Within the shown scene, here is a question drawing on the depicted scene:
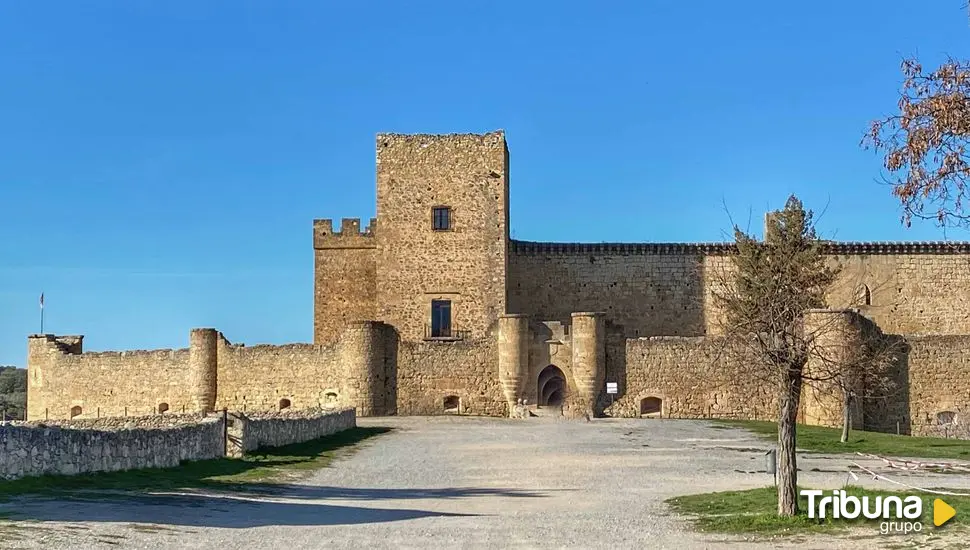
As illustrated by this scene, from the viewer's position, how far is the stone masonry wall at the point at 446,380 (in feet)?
139

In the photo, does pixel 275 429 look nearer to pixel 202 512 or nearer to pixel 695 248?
pixel 202 512

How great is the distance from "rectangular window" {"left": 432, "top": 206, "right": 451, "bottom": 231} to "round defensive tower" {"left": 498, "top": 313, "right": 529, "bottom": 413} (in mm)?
6264

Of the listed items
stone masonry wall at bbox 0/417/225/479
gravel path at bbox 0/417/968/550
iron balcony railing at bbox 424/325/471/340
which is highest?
iron balcony railing at bbox 424/325/471/340

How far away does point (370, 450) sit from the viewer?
1097 inches

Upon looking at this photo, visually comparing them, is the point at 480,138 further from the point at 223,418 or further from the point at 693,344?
the point at 223,418

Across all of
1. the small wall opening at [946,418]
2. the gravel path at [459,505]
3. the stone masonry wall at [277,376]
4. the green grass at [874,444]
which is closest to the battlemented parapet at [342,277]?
the stone masonry wall at [277,376]

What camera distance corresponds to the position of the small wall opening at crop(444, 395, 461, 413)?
42.5 m

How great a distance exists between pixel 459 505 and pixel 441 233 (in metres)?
30.3

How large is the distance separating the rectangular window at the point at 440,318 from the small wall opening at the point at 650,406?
8.66 m

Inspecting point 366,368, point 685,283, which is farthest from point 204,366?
point 685,283

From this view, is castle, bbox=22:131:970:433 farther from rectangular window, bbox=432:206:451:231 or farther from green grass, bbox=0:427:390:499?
green grass, bbox=0:427:390:499

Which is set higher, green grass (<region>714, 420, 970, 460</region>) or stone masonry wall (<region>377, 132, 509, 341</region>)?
stone masonry wall (<region>377, 132, 509, 341</region>)

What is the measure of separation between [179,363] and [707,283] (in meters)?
21.2

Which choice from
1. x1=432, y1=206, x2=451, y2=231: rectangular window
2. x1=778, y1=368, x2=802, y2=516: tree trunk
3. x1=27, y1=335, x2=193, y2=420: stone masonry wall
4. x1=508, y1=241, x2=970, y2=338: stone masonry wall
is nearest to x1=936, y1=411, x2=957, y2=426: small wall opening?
x1=508, y1=241, x2=970, y2=338: stone masonry wall
